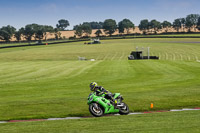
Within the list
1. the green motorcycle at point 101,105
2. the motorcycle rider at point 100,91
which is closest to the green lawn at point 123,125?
the green motorcycle at point 101,105

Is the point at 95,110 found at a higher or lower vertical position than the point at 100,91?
lower

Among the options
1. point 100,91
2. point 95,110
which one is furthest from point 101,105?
point 100,91

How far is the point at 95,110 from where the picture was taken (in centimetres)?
1273

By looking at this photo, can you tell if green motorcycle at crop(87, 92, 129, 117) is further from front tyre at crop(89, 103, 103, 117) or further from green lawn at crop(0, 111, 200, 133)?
green lawn at crop(0, 111, 200, 133)

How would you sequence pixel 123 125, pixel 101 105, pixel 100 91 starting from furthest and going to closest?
pixel 100 91 < pixel 101 105 < pixel 123 125

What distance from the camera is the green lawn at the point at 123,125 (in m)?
9.95

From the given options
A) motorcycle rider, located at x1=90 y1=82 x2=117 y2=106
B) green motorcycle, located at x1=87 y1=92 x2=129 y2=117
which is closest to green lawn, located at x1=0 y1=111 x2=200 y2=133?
green motorcycle, located at x1=87 y1=92 x2=129 y2=117

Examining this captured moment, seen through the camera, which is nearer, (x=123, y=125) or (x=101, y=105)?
(x=123, y=125)

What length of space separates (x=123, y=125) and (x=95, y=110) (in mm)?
2425

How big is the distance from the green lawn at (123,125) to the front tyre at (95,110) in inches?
21.6

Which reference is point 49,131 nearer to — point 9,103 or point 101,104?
point 101,104

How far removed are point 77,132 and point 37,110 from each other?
230 inches

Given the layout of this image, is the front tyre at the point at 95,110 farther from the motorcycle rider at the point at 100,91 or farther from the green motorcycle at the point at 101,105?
the motorcycle rider at the point at 100,91

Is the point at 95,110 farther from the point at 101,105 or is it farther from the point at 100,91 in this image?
the point at 100,91
